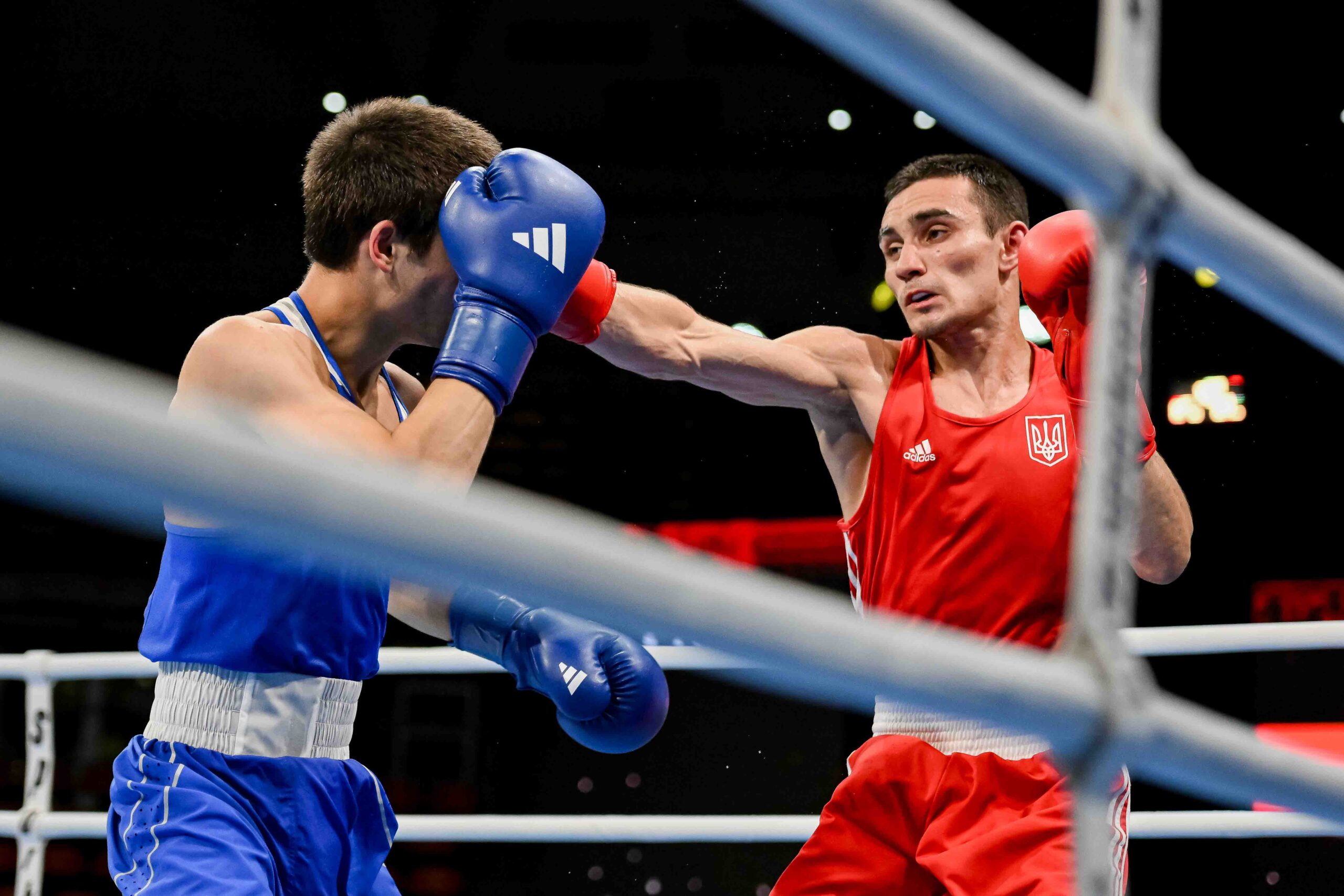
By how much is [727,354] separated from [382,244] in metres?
0.57

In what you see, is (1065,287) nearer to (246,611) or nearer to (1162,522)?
(1162,522)

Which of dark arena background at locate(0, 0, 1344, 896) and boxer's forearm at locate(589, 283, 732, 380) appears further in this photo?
dark arena background at locate(0, 0, 1344, 896)

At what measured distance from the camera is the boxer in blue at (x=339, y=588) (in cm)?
133

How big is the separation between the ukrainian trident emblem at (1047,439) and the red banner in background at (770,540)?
4.80 metres

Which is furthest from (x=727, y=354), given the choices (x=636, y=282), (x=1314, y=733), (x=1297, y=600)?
(x=1297, y=600)

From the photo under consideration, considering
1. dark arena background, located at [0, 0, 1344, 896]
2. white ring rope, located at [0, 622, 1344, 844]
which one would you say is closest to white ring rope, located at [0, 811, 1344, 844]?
white ring rope, located at [0, 622, 1344, 844]

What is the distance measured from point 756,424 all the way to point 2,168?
4.16 m

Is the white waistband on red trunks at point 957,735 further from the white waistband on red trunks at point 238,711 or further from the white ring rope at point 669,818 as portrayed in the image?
the white waistband on red trunks at point 238,711

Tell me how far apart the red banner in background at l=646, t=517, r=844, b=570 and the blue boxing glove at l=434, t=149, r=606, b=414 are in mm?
5237

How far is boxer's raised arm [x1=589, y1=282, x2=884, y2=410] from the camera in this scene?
190 centimetres

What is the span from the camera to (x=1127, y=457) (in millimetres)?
593

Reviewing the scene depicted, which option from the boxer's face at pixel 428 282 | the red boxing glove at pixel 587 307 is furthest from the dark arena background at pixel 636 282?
the boxer's face at pixel 428 282

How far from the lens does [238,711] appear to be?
141 centimetres

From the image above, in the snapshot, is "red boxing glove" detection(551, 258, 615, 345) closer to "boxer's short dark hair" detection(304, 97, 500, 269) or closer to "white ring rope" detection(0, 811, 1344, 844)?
"boxer's short dark hair" detection(304, 97, 500, 269)
